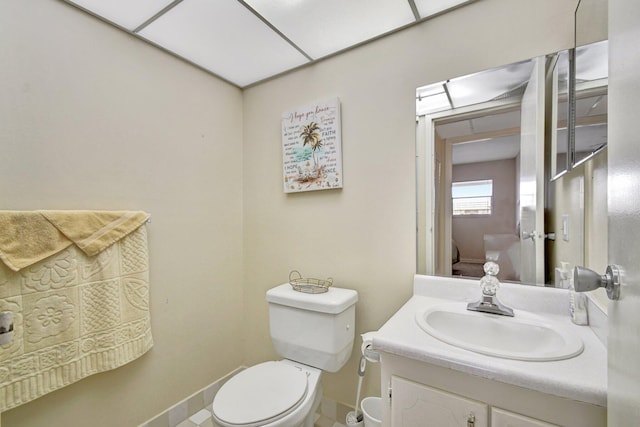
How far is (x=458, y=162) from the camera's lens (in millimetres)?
1326

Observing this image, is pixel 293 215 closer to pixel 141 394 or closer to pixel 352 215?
pixel 352 215

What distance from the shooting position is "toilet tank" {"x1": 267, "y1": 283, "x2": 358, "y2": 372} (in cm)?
136

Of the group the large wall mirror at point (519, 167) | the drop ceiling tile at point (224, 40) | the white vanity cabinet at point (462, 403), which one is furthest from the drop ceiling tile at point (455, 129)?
the white vanity cabinet at point (462, 403)

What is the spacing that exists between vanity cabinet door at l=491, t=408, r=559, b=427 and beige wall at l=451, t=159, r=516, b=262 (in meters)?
0.67

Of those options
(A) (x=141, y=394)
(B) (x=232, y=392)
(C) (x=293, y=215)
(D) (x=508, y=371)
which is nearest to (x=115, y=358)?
(A) (x=141, y=394)

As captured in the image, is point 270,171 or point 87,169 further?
point 270,171

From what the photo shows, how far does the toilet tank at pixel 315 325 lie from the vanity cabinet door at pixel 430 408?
0.49 m

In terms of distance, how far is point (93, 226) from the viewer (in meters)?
1.21

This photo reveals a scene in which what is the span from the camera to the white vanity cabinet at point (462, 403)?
68 centimetres

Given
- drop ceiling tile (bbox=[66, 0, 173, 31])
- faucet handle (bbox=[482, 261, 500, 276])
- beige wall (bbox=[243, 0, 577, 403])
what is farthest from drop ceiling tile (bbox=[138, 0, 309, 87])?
faucet handle (bbox=[482, 261, 500, 276])

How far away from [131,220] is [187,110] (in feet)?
2.43

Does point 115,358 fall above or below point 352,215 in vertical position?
below

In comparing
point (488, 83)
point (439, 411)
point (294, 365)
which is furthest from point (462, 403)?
point (488, 83)

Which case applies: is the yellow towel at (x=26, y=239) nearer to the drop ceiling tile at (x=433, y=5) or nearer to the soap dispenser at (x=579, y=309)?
the drop ceiling tile at (x=433, y=5)
